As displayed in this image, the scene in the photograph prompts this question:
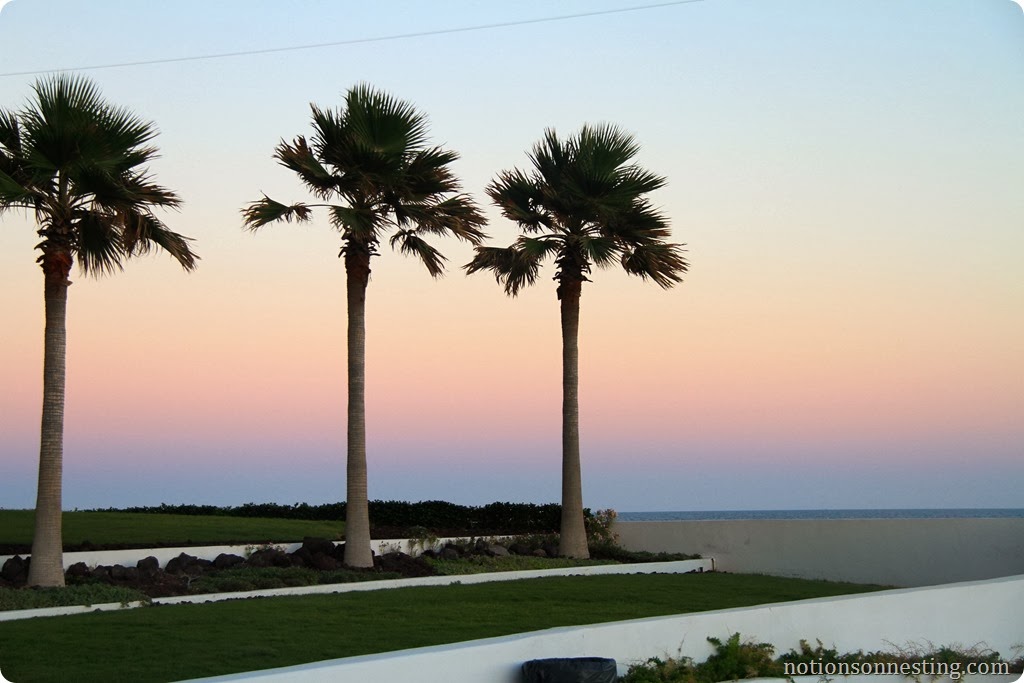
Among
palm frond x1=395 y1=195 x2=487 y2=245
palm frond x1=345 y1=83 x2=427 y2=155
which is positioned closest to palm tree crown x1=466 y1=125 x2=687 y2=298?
palm frond x1=395 y1=195 x2=487 y2=245

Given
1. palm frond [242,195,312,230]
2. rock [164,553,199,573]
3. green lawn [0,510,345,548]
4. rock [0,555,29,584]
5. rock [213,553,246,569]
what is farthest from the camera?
green lawn [0,510,345,548]

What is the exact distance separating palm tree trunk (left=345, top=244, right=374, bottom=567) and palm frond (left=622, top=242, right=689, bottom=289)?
5.93 meters

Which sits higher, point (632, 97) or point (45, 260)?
point (632, 97)

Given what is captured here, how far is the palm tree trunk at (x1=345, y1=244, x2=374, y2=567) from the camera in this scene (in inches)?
680

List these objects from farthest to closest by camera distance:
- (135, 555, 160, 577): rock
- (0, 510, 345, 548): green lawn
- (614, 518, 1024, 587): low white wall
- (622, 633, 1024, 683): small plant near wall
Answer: (614, 518, 1024, 587): low white wall < (0, 510, 345, 548): green lawn < (135, 555, 160, 577): rock < (622, 633, 1024, 683): small plant near wall

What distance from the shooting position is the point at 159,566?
1584 cm

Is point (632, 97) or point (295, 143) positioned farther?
point (632, 97)

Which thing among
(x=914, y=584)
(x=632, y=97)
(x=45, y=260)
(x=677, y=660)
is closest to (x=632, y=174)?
(x=632, y=97)

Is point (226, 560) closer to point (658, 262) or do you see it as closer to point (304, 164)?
point (304, 164)

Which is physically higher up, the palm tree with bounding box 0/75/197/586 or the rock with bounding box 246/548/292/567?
the palm tree with bounding box 0/75/197/586

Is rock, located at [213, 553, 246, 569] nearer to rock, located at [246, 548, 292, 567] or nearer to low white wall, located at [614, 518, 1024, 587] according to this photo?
rock, located at [246, 548, 292, 567]

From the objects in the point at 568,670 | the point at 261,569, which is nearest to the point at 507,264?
the point at 261,569

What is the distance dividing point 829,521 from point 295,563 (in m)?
10.0

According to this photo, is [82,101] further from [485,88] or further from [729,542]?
[729,542]
